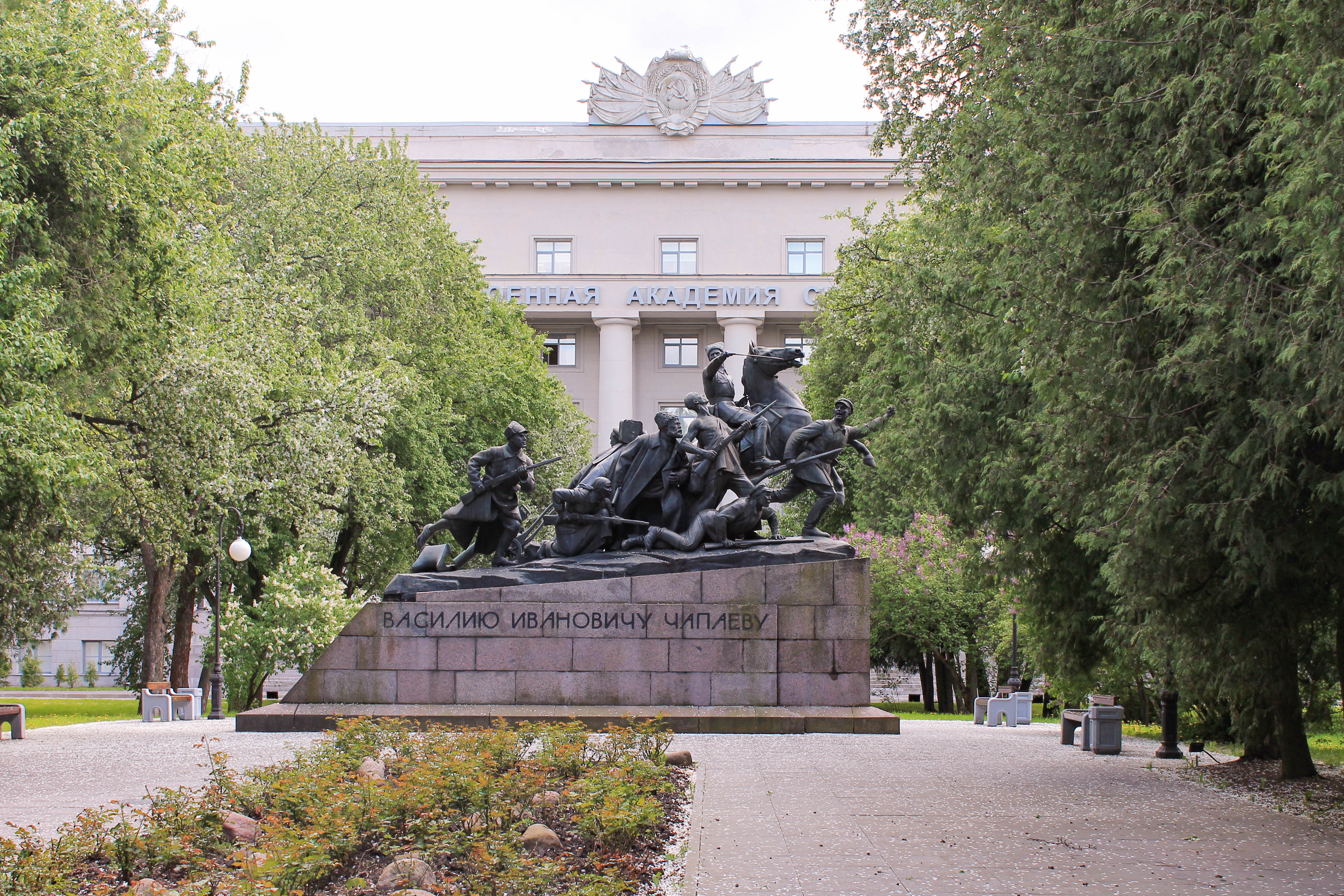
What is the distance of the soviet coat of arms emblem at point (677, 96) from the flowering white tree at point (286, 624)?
1242 inches

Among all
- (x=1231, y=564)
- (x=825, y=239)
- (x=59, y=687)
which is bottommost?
(x=59, y=687)

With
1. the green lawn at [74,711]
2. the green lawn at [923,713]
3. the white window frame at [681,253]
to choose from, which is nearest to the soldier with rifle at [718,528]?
the green lawn at [74,711]

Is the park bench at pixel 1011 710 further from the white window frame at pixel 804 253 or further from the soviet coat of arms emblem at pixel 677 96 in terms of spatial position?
the soviet coat of arms emblem at pixel 677 96

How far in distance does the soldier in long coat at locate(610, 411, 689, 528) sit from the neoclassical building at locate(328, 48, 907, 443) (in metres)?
36.5

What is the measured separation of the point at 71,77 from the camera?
16.5 metres

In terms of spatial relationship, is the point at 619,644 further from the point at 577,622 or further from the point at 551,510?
the point at 551,510

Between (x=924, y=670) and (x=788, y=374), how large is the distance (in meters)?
16.6

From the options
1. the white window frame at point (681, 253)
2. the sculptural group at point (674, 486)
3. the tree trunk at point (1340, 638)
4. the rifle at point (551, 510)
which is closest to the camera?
the tree trunk at point (1340, 638)

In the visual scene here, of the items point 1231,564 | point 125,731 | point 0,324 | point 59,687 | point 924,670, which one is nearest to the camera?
point 1231,564

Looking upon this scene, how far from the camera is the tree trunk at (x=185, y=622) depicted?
3130cm

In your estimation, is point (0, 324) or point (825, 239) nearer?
point (0, 324)

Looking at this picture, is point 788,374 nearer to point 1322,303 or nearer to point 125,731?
point 125,731

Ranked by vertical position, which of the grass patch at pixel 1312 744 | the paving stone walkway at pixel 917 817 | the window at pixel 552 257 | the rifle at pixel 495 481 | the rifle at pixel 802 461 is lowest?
the grass patch at pixel 1312 744

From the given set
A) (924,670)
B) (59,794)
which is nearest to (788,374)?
(924,670)
